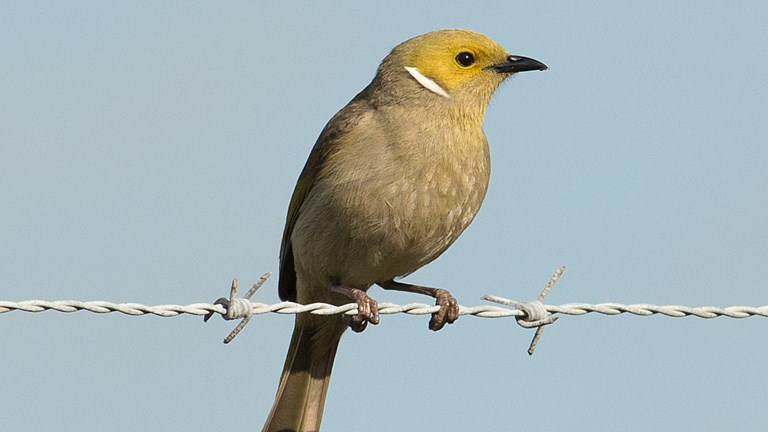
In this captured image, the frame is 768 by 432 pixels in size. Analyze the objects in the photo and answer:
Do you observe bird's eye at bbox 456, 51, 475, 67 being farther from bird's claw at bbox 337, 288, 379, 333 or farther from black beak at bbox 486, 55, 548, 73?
bird's claw at bbox 337, 288, 379, 333

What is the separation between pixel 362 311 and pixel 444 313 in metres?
0.62

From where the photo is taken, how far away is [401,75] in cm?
754

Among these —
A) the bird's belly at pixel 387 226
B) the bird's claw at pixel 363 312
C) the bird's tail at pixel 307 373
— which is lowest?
the bird's tail at pixel 307 373

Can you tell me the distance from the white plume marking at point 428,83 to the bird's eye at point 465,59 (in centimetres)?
28

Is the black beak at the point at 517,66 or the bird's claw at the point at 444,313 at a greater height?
the black beak at the point at 517,66

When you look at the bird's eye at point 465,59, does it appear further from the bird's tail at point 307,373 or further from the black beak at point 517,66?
the bird's tail at point 307,373

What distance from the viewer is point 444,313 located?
7.03 metres

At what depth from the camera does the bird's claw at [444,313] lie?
701cm

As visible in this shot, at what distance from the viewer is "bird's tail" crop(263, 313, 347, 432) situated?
24.6 ft

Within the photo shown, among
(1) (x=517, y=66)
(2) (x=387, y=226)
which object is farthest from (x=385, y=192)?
(1) (x=517, y=66)

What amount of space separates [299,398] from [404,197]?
1.64 meters

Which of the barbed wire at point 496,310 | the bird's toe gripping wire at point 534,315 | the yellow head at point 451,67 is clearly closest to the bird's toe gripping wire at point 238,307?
the barbed wire at point 496,310

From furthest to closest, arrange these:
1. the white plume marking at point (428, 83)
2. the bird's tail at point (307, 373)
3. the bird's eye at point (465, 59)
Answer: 1. the bird's eye at point (465, 59)
2. the bird's tail at point (307, 373)
3. the white plume marking at point (428, 83)

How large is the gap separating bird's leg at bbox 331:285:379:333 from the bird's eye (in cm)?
169
